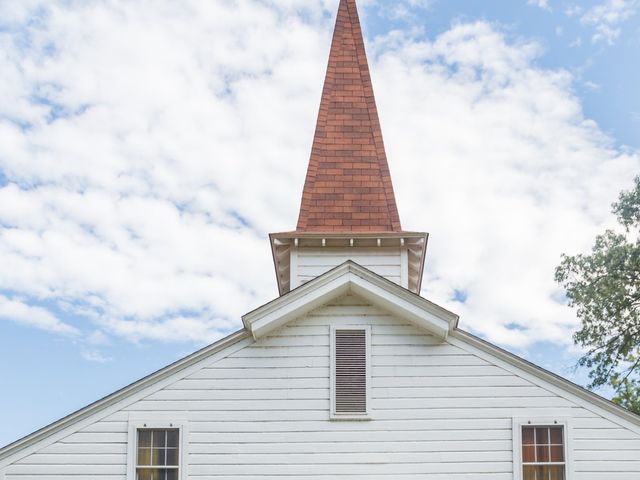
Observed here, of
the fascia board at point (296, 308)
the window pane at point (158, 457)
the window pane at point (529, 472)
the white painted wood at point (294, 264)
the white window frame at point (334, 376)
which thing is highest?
the white painted wood at point (294, 264)

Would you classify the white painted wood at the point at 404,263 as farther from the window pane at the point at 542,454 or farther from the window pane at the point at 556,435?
the window pane at the point at 542,454

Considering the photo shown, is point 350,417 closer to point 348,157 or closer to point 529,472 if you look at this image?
point 529,472

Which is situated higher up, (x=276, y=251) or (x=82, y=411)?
(x=276, y=251)

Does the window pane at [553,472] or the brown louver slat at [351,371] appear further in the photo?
the brown louver slat at [351,371]

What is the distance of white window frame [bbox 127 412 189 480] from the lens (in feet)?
53.3

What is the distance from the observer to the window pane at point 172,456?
16344 millimetres

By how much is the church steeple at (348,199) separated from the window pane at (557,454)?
16.9ft

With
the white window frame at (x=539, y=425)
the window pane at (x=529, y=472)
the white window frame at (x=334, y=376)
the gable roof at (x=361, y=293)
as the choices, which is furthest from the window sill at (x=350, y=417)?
the window pane at (x=529, y=472)

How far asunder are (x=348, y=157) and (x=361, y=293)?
5568 mm

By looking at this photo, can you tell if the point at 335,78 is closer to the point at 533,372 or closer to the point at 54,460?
the point at 533,372

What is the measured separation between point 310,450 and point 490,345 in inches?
144

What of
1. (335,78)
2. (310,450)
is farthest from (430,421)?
(335,78)

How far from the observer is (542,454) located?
1631cm

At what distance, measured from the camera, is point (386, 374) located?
1672 centimetres
